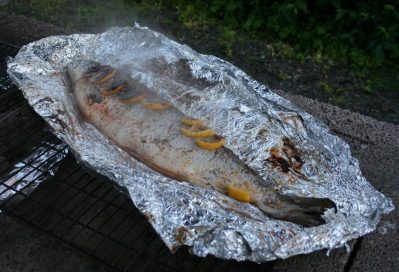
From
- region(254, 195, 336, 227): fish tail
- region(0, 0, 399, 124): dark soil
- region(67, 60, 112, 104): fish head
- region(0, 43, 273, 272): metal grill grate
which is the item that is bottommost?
region(0, 0, 399, 124): dark soil

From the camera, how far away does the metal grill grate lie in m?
2.31

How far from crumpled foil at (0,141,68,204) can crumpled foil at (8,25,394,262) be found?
29 centimetres

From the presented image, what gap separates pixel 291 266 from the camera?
2.23 m

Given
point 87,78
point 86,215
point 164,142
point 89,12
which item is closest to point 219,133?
point 164,142

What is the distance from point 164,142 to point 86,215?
2.18 ft

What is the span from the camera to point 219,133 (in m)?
2.69

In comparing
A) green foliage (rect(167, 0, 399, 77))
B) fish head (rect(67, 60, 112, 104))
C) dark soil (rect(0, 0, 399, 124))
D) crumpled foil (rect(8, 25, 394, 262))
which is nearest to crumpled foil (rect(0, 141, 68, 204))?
crumpled foil (rect(8, 25, 394, 262))

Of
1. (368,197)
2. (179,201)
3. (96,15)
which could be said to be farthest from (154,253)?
(96,15)

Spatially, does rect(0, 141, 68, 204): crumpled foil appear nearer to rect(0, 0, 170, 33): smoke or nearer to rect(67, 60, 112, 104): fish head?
rect(67, 60, 112, 104): fish head

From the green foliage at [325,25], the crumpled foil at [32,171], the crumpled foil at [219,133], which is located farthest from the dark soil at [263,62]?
the crumpled foil at [32,171]

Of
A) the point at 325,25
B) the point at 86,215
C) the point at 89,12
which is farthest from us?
the point at 89,12

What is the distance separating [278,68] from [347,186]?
2.73 meters

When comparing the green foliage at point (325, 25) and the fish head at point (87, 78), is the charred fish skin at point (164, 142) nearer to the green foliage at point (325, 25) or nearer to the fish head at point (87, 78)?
the fish head at point (87, 78)

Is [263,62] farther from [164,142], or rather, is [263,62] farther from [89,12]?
[164,142]
